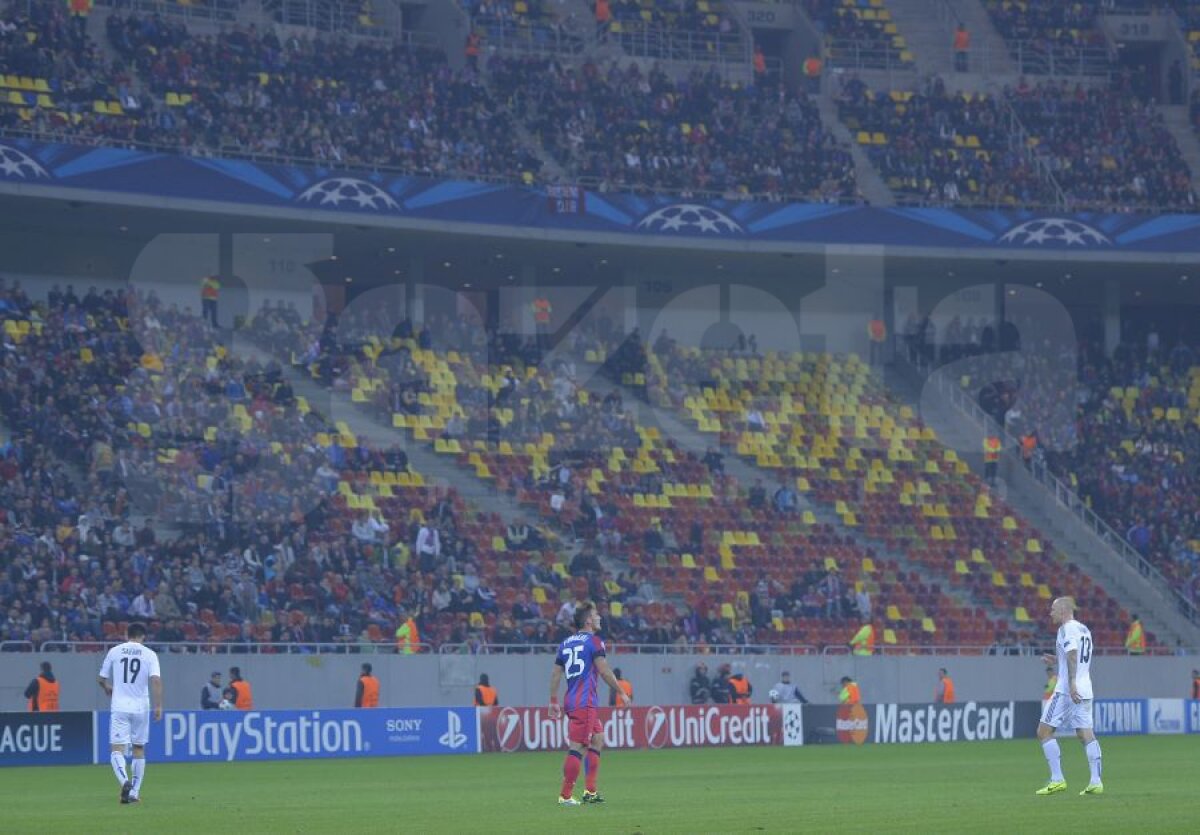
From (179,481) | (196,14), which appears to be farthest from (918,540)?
(196,14)

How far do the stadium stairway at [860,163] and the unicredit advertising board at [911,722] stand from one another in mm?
19572

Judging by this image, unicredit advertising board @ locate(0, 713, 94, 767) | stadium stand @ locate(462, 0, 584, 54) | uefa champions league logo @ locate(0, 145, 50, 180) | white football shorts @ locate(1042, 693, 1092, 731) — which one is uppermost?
stadium stand @ locate(462, 0, 584, 54)

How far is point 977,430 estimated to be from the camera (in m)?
55.4

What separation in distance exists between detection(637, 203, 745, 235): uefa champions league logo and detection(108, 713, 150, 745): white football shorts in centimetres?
3204

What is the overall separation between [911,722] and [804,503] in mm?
11782

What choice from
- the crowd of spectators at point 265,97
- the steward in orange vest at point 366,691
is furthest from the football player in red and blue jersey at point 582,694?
the crowd of spectators at point 265,97

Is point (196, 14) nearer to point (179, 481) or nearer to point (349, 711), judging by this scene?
point (179, 481)

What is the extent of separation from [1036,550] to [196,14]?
26460mm

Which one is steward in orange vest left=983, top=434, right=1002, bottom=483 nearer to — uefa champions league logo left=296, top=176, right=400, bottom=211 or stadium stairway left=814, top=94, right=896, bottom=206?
stadium stairway left=814, top=94, right=896, bottom=206

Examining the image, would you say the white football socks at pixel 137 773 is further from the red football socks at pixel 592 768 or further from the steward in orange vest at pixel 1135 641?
the steward in orange vest at pixel 1135 641

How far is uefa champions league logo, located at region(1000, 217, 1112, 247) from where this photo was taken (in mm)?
55938

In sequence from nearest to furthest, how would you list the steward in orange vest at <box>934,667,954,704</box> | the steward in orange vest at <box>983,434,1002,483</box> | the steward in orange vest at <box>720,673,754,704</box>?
1. the steward in orange vest at <box>720,673,754,704</box>
2. the steward in orange vest at <box>934,667,954,704</box>
3. the steward in orange vest at <box>983,434,1002,483</box>

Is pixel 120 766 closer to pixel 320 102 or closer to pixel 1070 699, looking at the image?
pixel 1070 699

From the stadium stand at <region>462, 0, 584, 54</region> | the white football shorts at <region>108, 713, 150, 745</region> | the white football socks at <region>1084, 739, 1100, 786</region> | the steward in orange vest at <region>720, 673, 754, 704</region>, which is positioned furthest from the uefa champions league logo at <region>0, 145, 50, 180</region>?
the white football socks at <region>1084, 739, 1100, 786</region>
